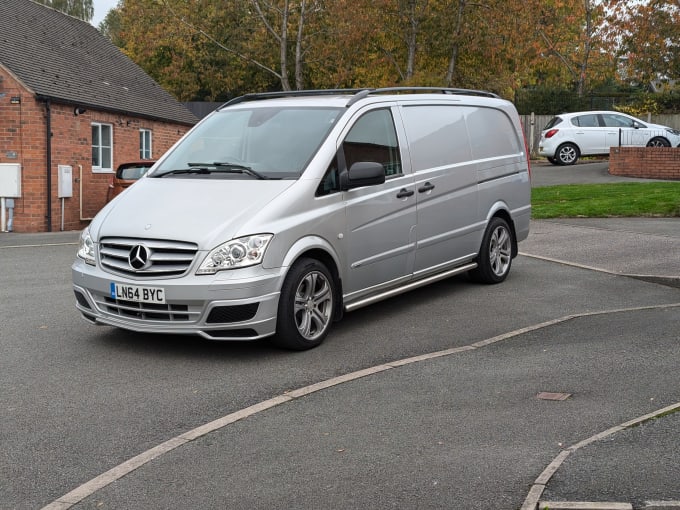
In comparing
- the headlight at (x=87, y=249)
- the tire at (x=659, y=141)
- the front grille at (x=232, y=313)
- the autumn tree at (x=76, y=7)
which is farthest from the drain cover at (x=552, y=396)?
the autumn tree at (x=76, y=7)

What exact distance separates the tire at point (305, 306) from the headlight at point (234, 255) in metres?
0.36

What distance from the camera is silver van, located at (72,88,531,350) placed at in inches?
264

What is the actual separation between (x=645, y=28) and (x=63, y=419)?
37.1 meters

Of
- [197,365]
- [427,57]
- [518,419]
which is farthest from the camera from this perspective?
[427,57]

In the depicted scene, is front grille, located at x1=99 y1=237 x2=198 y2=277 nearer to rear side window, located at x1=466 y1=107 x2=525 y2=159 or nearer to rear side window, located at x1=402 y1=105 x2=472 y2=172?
rear side window, located at x1=402 y1=105 x2=472 y2=172

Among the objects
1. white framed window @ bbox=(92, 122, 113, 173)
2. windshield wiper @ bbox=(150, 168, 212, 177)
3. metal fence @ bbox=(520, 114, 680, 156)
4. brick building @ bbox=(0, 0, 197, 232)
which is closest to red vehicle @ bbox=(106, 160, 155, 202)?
brick building @ bbox=(0, 0, 197, 232)

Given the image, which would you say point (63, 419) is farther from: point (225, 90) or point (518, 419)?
point (225, 90)

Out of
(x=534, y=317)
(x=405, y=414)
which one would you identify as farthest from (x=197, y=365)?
(x=534, y=317)

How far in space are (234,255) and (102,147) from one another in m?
20.1

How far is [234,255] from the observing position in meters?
6.66

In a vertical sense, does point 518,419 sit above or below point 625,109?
below

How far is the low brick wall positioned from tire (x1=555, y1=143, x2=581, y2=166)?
434cm

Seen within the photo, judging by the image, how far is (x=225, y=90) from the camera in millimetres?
53844

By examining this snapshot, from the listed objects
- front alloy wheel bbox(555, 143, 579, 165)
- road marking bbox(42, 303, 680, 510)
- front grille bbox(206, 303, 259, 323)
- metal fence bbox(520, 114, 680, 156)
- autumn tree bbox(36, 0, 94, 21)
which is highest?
autumn tree bbox(36, 0, 94, 21)
